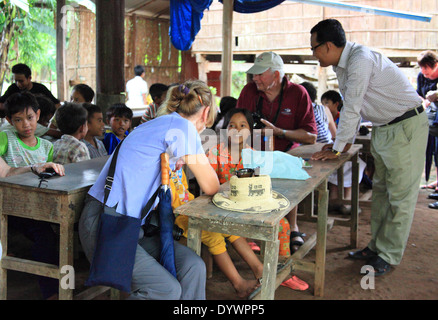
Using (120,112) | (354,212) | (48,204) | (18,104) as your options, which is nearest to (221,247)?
(48,204)

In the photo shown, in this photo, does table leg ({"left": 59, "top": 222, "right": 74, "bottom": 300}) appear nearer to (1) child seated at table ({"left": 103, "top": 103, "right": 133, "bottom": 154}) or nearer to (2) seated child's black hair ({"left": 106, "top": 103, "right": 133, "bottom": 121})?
(1) child seated at table ({"left": 103, "top": 103, "right": 133, "bottom": 154})

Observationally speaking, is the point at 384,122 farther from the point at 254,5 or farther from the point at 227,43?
the point at 227,43

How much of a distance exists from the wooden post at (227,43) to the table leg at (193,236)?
5309 mm

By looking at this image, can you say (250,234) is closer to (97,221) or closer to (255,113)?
(97,221)

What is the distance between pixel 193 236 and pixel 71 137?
1.59 metres

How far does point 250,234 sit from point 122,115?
2615 millimetres

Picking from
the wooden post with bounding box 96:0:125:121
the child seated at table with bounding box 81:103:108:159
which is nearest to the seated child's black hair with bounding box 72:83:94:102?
the wooden post with bounding box 96:0:125:121

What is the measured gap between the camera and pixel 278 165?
2838mm

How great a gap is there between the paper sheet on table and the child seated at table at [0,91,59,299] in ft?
4.57

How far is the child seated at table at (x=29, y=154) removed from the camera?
284 centimetres

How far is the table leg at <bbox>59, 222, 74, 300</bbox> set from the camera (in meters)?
2.35

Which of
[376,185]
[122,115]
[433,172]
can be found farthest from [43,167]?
[433,172]

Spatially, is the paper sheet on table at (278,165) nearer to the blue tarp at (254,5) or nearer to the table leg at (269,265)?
the table leg at (269,265)

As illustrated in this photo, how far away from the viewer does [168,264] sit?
7.14 feet
